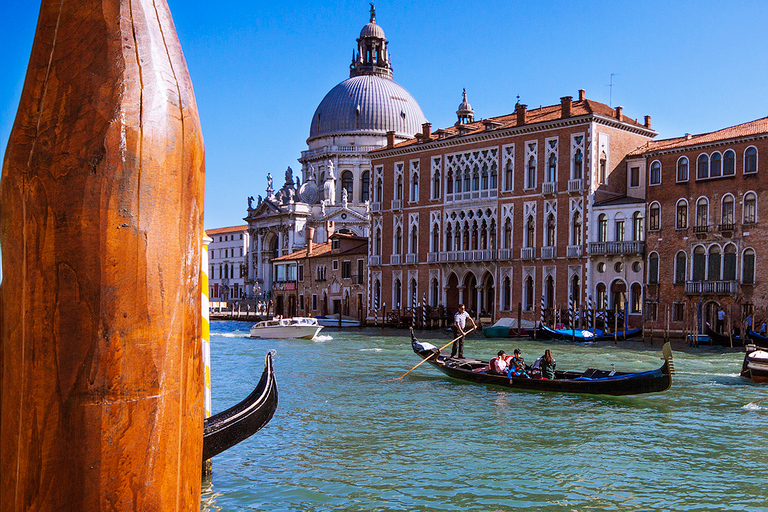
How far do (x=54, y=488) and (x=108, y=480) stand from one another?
7 cm

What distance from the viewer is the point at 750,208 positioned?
80.0 ft

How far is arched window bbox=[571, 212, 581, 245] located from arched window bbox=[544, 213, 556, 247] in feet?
3.08

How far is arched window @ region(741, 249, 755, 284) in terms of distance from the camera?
953 inches

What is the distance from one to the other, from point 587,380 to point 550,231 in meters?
19.3

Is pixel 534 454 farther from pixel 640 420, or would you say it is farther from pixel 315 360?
pixel 315 360

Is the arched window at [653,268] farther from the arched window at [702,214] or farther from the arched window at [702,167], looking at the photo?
the arched window at [702,167]

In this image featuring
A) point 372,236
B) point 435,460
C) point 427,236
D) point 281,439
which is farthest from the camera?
point 372,236

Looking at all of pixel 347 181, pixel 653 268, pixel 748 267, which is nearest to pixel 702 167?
pixel 748 267

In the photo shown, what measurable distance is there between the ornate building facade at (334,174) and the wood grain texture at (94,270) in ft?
173

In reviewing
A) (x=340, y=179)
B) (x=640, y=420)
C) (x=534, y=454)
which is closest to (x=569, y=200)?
(x=640, y=420)

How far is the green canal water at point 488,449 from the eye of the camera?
6.27 meters

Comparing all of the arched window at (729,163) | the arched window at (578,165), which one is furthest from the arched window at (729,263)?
the arched window at (578,165)

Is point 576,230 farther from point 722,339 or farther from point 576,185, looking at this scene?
point 722,339

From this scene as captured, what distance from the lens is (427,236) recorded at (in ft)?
116
